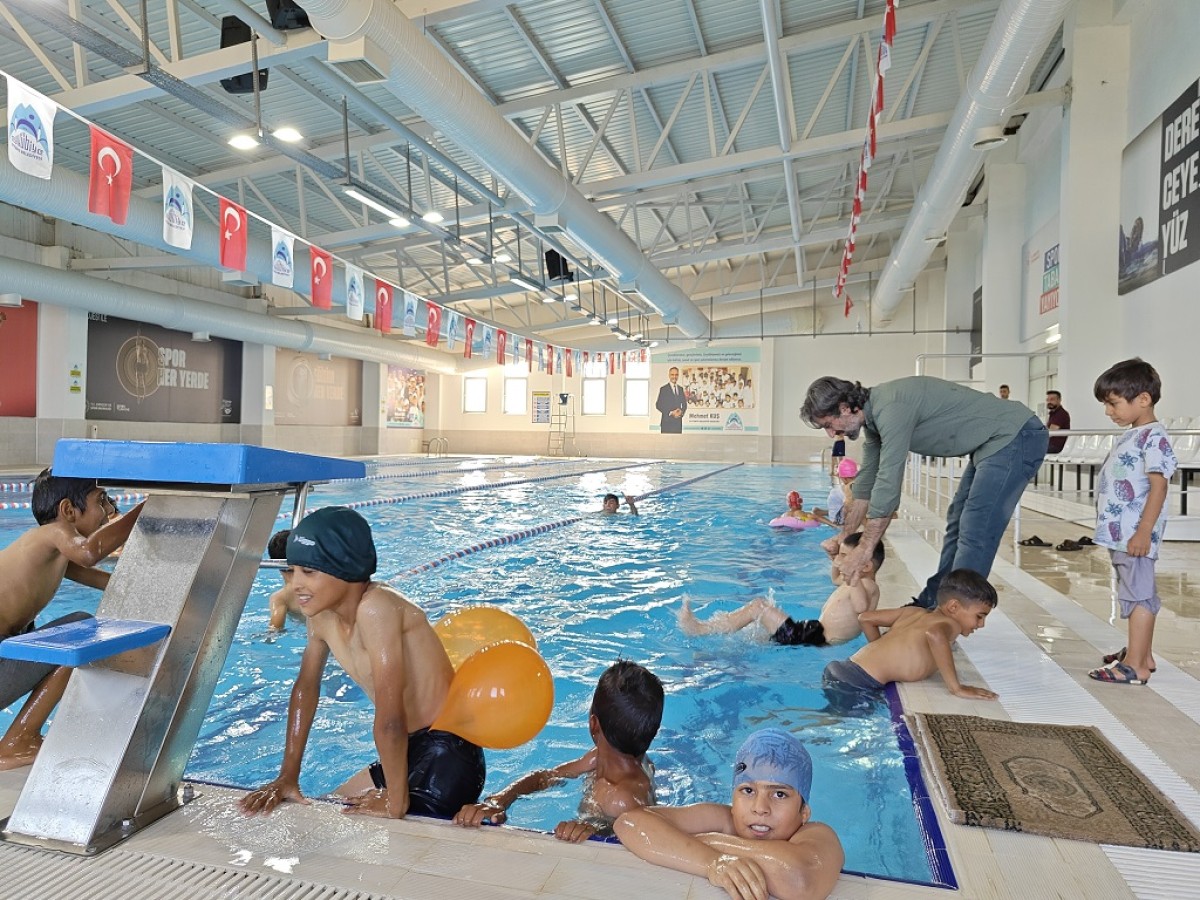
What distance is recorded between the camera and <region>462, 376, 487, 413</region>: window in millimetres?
29250

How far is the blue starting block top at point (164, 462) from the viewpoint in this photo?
1.71 m

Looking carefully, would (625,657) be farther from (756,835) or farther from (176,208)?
(176,208)

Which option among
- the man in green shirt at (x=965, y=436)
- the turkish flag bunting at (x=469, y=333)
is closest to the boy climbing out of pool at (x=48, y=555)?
the man in green shirt at (x=965, y=436)

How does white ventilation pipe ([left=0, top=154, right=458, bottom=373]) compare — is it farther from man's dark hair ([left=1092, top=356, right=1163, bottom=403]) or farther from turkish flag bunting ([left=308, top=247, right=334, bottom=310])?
man's dark hair ([left=1092, top=356, right=1163, bottom=403])

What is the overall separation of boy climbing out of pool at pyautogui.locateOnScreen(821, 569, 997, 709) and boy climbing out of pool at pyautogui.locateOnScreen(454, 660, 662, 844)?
1.36 meters

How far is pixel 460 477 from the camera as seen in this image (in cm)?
1700

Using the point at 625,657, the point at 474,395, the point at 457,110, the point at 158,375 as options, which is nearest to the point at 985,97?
the point at 457,110

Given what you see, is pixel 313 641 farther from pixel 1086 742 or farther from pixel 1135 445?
pixel 1135 445

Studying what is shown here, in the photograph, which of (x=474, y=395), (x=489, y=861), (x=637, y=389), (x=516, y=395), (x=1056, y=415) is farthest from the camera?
(x=474, y=395)

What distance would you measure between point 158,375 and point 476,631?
17.8m

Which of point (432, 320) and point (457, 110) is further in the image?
point (432, 320)

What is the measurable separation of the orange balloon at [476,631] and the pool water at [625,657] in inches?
20.9

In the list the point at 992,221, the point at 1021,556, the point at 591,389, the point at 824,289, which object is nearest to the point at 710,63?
the point at 1021,556

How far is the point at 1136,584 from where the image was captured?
10.2ft
